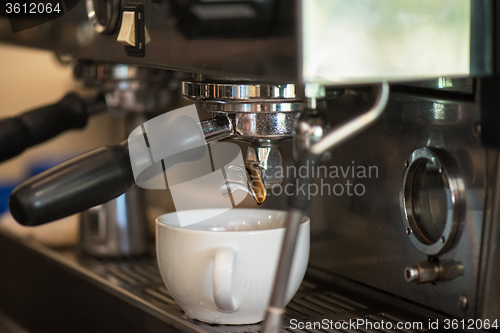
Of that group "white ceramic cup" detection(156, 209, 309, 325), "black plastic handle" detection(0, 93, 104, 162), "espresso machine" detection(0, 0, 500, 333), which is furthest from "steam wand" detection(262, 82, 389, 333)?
"black plastic handle" detection(0, 93, 104, 162)

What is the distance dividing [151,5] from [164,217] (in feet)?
0.50

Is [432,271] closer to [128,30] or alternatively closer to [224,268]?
[224,268]

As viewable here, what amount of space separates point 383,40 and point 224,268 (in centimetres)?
Result: 17

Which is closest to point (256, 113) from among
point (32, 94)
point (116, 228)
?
point (116, 228)

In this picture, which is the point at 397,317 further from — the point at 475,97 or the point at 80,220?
the point at 80,220

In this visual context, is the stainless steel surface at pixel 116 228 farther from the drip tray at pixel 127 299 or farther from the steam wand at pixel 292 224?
the steam wand at pixel 292 224

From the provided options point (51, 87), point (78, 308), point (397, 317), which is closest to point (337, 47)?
point (397, 317)

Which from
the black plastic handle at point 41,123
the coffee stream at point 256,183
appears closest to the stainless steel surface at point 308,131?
the coffee stream at point 256,183

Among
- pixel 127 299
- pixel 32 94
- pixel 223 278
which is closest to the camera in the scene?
pixel 223 278

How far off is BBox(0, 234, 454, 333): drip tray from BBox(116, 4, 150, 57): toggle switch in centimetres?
20

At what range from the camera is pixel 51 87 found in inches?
47.2

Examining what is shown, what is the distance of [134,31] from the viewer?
0.40m

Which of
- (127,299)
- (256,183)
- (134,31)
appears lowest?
(127,299)

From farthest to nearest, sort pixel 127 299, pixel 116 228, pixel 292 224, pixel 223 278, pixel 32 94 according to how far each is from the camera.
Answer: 1. pixel 32 94
2. pixel 116 228
3. pixel 127 299
4. pixel 223 278
5. pixel 292 224
